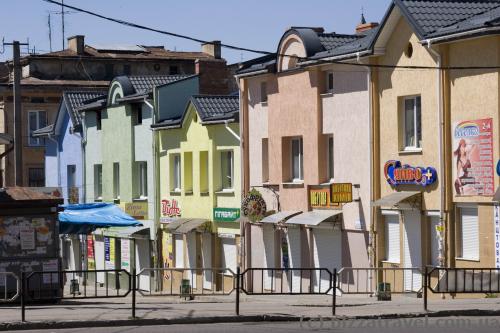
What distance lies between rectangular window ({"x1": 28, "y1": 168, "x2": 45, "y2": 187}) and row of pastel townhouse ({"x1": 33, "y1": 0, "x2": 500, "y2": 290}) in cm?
1708

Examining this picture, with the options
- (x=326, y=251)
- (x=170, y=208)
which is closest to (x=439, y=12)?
(x=326, y=251)

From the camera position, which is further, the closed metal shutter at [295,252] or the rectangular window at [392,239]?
the closed metal shutter at [295,252]

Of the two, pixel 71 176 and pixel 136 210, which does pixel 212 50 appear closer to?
pixel 71 176

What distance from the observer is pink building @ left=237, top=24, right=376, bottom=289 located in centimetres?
3384

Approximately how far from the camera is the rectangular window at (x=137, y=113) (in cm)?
4725

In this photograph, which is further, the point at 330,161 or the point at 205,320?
the point at 330,161

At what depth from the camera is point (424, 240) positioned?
3070 cm

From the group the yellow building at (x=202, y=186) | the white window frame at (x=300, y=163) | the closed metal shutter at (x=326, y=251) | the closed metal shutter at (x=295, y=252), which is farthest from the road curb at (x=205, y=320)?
the yellow building at (x=202, y=186)

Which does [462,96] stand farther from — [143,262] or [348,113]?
[143,262]

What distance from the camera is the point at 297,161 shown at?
123 ft

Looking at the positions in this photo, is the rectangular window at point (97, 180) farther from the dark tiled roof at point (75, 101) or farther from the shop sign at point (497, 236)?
the shop sign at point (497, 236)

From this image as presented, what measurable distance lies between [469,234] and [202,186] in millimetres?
14788

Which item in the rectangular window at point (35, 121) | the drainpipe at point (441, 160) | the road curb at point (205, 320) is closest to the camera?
the road curb at point (205, 320)

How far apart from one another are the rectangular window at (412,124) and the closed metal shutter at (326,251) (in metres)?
4.16
